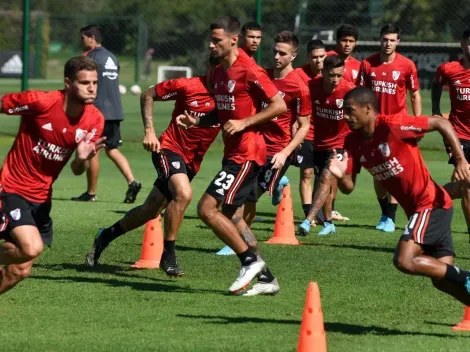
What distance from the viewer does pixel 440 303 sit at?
888cm

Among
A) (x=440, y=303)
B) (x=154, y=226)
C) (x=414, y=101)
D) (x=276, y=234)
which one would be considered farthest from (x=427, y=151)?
(x=440, y=303)

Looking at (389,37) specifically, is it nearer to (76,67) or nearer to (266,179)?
(266,179)

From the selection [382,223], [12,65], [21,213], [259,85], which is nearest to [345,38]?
[382,223]

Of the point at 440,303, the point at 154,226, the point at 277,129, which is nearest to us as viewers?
the point at 440,303

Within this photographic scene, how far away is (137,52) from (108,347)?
31567mm

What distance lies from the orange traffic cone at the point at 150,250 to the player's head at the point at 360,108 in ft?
11.2

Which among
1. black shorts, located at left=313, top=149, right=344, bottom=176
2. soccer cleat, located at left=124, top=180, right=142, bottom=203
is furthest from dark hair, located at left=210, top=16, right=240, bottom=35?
soccer cleat, located at left=124, top=180, right=142, bottom=203

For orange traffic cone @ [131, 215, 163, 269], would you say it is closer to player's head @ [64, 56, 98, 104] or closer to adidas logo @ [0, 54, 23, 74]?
player's head @ [64, 56, 98, 104]

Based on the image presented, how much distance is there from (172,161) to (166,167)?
0.09 metres

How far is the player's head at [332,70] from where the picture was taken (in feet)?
42.9

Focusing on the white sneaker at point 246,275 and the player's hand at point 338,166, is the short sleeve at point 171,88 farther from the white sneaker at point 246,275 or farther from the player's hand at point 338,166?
the player's hand at point 338,166

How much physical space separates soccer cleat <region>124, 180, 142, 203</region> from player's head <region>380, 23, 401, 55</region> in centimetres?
376

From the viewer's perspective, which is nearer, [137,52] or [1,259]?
[1,259]

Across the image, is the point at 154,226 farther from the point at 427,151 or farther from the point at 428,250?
the point at 427,151
